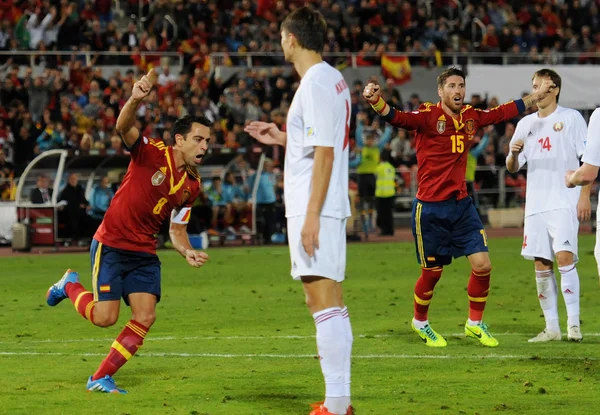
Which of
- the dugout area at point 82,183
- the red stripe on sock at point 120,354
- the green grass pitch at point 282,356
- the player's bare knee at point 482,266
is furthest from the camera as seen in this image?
the dugout area at point 82,183

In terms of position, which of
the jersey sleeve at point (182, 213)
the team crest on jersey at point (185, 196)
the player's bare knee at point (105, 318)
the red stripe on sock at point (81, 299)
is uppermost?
the team crest on jersey at point (185, 196)

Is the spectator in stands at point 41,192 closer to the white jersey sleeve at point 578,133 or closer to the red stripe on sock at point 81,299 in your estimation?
the red stripe on sock at point 81,299

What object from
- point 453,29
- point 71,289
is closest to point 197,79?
point 453,29

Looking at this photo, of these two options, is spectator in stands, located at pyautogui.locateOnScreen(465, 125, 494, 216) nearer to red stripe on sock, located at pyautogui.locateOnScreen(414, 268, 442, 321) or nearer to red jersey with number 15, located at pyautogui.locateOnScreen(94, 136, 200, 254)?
red stripe on sock, located at pyautogui.locateOnScreen(414, 268, 442, 321)

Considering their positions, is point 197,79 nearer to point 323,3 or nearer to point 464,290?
point 323,3

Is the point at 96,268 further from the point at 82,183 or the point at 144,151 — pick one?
the point at 82,183

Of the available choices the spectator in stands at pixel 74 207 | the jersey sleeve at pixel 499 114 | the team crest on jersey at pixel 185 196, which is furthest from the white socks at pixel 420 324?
the spectator in stands at pixel 74 207

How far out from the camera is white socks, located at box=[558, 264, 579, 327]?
34.1 ft

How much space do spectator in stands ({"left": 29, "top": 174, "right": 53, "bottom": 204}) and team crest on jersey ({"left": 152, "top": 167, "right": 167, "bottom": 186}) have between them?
15.3 m

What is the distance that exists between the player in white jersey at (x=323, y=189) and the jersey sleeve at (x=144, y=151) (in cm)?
187

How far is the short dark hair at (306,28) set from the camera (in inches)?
257

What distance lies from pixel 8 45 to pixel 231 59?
6.27m

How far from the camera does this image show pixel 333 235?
6508 millimetres

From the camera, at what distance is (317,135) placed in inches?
251
